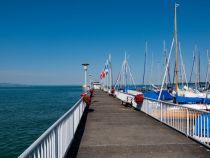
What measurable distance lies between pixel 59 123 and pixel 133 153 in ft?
7.91

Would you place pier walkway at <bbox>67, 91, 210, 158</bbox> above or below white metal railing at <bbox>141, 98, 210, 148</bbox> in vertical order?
below

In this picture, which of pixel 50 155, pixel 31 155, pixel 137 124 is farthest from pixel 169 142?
pixel 31 155

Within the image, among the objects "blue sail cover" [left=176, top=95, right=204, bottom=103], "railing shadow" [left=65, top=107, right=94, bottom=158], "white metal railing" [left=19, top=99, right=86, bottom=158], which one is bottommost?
"railing shadow" [left=65, top=107, right=94, bottom=158]

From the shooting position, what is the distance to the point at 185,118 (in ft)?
31.8

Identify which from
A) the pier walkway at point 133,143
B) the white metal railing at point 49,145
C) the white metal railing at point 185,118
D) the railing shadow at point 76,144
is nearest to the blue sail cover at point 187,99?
→ the white metal railing at point 185,118

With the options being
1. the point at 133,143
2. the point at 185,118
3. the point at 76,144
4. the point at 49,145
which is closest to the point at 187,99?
the point at 185,118

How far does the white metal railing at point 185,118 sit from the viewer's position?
8742 millimetres

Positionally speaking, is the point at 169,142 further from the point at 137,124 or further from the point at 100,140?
the point at 137,124

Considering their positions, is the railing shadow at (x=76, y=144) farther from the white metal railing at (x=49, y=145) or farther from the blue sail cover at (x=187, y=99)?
the blue sail cover at (x=187, y=99)

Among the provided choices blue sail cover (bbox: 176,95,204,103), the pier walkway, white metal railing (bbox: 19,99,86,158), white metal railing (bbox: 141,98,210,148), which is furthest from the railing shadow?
blue sail cover (bbox: 176,95,204,103)

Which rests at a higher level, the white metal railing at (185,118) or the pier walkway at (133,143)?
the white metal railing at (185,118)

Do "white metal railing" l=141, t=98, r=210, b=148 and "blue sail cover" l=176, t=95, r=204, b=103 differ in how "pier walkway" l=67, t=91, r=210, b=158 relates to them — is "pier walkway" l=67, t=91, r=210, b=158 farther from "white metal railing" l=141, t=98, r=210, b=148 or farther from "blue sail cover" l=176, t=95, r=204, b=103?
"blue sail cover" l=176, t=95, r=204, b=103

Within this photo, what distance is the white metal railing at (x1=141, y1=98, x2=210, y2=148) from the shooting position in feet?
28.7

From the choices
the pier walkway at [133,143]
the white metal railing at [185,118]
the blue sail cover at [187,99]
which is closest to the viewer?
the pier walkway at [133,143]
